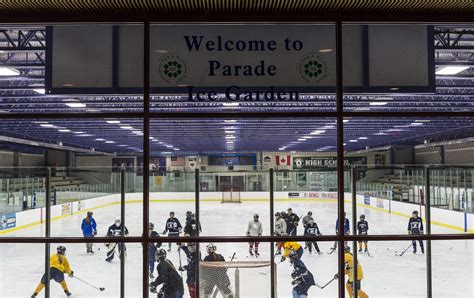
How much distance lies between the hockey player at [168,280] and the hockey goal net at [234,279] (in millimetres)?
680

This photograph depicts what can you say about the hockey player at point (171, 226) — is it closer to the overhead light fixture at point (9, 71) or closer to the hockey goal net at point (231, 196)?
the overhead light fixture at point (9, 71)

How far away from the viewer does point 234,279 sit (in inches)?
199

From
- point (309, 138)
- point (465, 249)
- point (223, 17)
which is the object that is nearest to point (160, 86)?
point (223, 17)

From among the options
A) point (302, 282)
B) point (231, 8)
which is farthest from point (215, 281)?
point (231, 8)

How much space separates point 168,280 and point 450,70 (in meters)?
8.56

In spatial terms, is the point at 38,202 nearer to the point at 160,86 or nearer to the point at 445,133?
the point at 160,86

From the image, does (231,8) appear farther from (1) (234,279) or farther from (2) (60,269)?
(2) (60,269)

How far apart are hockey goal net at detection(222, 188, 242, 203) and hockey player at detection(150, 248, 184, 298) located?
13.8 meters

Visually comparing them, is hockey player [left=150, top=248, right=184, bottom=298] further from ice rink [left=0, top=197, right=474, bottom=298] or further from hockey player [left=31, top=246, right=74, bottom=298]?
hockey player [left=31, top=246, right=74, bottom=298]

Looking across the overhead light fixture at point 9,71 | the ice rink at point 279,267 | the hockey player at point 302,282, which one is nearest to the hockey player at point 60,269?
the ice rink at point 279,267

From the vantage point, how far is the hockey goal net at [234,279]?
15.9 feet

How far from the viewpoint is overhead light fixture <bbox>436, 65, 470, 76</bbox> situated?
33.6ft

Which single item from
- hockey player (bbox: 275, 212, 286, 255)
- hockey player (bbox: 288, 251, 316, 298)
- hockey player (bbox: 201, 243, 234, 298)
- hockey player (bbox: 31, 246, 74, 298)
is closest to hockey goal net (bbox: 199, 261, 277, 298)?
hockey player (bbox: 201, 243, 234, 298)

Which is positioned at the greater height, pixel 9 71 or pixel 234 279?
pixel 9 71
